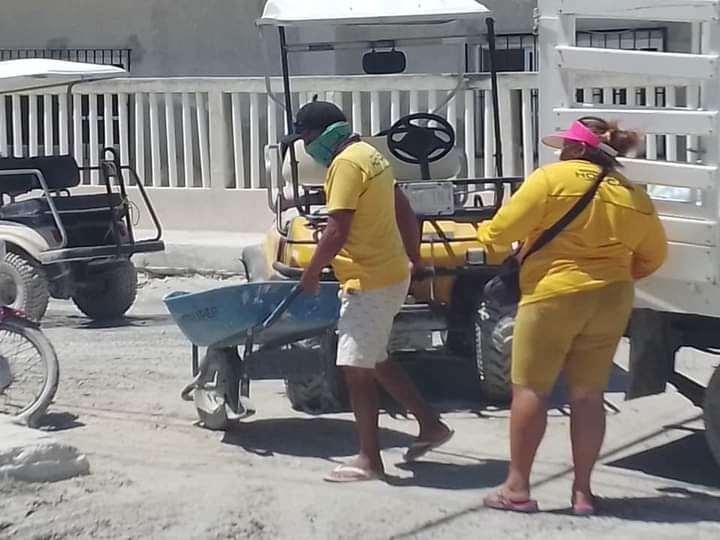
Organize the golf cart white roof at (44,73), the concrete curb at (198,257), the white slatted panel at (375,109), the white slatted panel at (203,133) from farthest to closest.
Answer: the white slatted panel at (203,133)
the white slatted panel at (375,109)
the concrete curb at (198,257)
the golf cart white roof at (44,73)

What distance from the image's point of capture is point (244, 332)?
7246mm

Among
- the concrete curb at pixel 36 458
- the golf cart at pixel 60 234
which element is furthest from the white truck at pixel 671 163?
the golf cart at pixel 60 234

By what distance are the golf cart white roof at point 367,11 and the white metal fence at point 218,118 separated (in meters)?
3.50

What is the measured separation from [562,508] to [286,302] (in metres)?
A: 1.78

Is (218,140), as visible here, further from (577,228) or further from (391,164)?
(577,228)

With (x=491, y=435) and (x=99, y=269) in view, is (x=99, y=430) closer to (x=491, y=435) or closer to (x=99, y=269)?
(x=491, y=435)

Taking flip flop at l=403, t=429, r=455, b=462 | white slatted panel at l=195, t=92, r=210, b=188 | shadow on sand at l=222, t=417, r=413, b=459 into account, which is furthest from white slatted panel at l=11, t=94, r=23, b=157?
flip flop at l=403, t=429, r=455, b=462

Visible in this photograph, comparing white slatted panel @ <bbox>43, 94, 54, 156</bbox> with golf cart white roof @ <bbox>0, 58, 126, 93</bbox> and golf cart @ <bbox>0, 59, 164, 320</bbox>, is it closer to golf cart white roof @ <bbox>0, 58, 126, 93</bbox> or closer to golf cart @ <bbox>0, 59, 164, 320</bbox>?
golf cart @ <bbox>0, 59, 164, 320</bbox>

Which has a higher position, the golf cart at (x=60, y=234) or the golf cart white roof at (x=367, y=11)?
the golf cart white roof at (x=367, y=11)

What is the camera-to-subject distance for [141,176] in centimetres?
1500

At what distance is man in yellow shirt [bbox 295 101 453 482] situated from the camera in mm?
6496

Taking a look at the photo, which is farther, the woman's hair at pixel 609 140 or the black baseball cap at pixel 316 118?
the black baseball cap at pixel 316 118

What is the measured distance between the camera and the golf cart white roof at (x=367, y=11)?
29.1ft

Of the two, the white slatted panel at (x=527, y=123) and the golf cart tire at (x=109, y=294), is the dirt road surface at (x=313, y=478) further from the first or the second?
the white slatted panel at (x=527, y=123)
